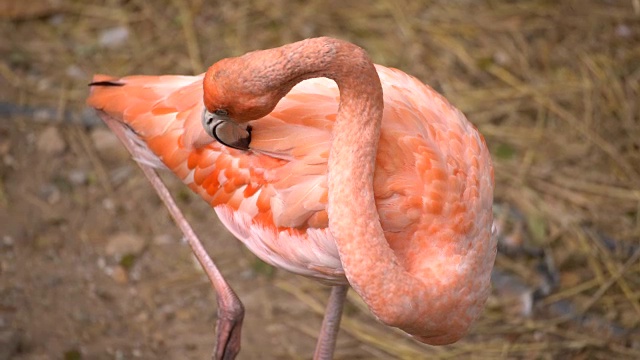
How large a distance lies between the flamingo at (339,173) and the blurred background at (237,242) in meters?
1.07

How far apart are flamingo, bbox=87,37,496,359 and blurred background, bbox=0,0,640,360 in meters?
1.07

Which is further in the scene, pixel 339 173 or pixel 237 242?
pixel 237 242

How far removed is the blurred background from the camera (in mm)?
4508

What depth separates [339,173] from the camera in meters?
2.96

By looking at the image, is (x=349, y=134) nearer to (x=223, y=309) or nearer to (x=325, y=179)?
(x=325, y=179)

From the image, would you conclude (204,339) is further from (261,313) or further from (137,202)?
(137,202)

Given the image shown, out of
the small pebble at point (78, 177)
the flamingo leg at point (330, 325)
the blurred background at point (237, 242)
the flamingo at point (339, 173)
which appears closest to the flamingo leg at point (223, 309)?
the flamingo at point (339, 173)

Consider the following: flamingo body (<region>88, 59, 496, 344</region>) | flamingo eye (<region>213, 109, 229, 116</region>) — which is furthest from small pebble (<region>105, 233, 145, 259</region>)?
flamingo eye (<region>213, 109, 229, 116</region>)

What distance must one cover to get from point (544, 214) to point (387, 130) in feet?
7.08

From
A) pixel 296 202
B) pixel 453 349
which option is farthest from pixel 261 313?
pixel 296 202

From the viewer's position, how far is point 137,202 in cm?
509

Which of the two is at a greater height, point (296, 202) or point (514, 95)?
point (296, 202)

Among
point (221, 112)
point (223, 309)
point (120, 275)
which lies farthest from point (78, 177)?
point (221, 112)

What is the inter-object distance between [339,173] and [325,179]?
7.3 inches
